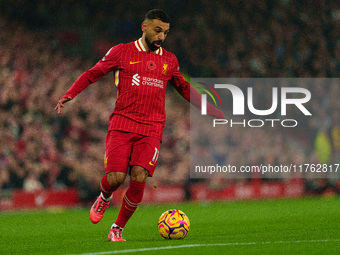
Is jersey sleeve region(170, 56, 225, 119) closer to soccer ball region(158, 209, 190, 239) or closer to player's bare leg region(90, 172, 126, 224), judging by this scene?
player's bare leg region(90, 172, 126, 224)

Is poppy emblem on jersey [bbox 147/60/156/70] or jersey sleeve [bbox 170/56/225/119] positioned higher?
poppy emblem on jersey [bbox 147/60/156/70]

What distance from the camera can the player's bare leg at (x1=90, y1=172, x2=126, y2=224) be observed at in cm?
692

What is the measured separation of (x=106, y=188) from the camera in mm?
7137

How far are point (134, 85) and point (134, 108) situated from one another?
0.25 meters

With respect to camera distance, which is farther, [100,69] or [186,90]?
[186,90]

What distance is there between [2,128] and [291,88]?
963 cm

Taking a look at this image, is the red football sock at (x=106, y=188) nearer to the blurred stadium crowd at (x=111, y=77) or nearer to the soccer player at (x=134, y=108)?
the soccer player at (x=134, y=108)

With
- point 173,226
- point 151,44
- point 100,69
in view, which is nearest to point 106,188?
point 173,226

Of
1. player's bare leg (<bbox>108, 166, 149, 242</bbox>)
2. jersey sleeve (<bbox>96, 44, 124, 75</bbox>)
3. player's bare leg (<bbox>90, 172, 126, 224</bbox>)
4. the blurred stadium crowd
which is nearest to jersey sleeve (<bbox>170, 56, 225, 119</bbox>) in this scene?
jersey sleeve (<bbox>96, 44, 124, 75</bbox>)

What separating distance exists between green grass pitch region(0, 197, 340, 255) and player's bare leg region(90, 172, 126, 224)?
0.34 metres

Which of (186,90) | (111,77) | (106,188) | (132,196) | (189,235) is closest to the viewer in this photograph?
(132,196)

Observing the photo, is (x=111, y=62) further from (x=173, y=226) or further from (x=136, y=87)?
(x=173, y=226)

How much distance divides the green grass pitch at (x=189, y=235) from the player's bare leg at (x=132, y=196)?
24 cm

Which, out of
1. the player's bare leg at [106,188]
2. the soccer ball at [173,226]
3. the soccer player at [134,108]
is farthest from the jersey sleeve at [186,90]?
the soccer ball at [173,226]
